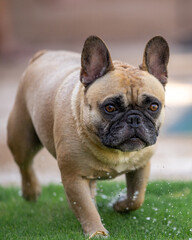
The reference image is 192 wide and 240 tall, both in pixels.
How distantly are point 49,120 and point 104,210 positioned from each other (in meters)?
1.00

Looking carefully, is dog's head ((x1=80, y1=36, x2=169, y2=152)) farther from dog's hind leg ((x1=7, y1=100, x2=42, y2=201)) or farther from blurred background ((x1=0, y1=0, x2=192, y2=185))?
blurred background ((x1=0, y1=0, x2=192, y2=185))

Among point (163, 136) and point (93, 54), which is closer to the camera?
point (93, 54)

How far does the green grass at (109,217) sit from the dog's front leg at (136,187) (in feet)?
0.39

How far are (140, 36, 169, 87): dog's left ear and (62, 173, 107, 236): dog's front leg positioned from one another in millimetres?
929

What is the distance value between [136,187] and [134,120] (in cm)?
85

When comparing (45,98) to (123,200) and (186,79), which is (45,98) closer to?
(123,200)

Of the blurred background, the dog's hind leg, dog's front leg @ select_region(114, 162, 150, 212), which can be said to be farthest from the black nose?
the blurred background

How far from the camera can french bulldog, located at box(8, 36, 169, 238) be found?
407cm

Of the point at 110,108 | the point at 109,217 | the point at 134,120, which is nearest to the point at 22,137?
the point at 109,217

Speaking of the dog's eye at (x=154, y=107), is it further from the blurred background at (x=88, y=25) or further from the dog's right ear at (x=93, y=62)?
the blurred background at (x=88, y=25)

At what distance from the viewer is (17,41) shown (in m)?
20.5

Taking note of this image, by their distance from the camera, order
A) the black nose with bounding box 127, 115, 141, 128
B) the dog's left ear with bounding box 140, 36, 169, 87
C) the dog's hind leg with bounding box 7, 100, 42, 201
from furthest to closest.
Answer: the dog's hind leg with bounding box 7, 100, 42, 201 → the dog's left ear with bounding box 140, 36, 169, 87 → the black nose with bounding box 127, 115, 141, 128

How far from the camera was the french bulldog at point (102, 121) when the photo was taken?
4.07m

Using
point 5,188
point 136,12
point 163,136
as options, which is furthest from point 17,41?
point 5,188
